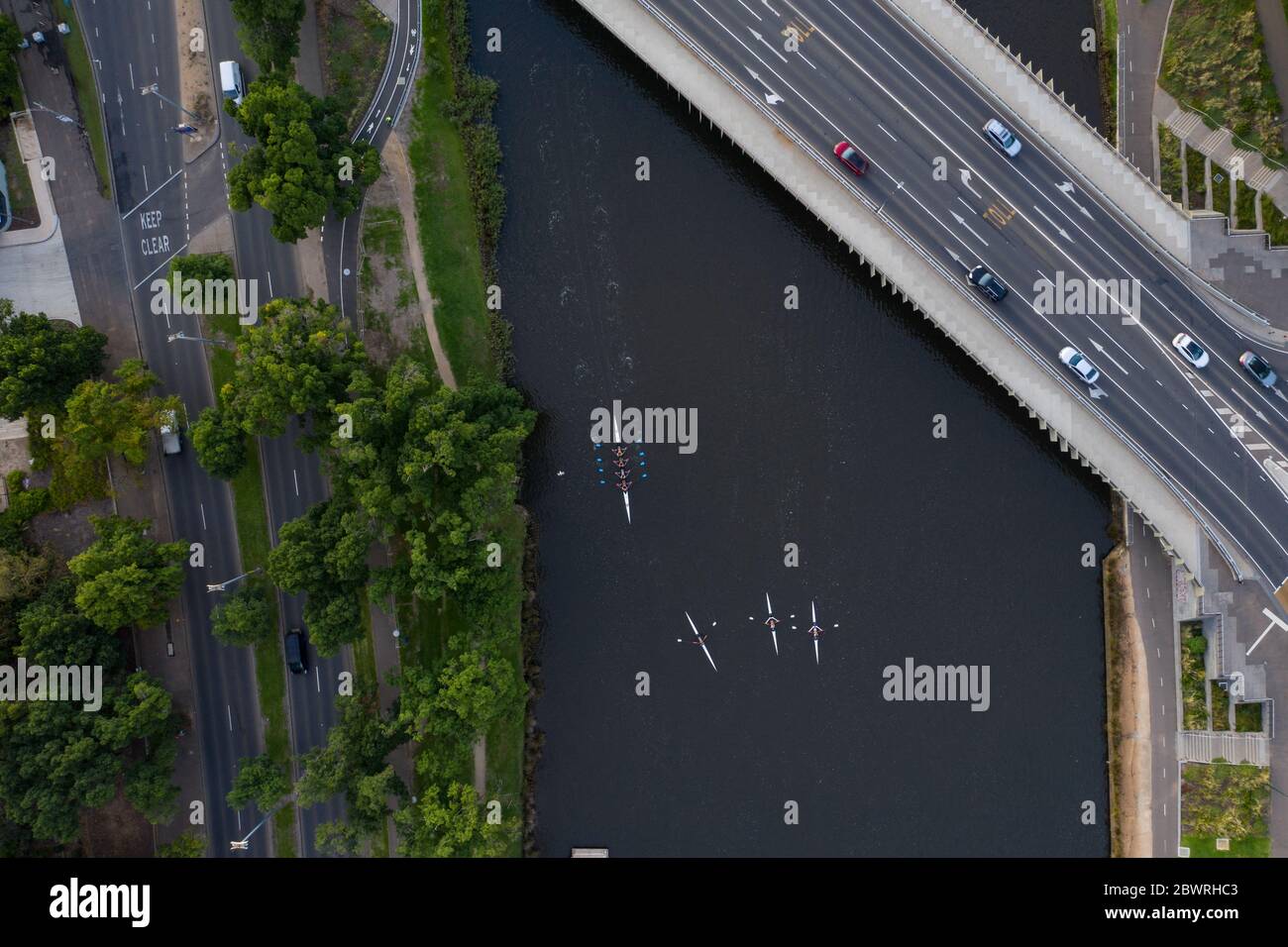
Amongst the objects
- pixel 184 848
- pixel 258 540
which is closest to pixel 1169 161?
pixel 258 540

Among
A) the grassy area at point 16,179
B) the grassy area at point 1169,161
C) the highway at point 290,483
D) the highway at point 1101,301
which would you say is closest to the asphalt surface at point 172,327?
the highway at point 290,483

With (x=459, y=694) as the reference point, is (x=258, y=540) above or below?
above

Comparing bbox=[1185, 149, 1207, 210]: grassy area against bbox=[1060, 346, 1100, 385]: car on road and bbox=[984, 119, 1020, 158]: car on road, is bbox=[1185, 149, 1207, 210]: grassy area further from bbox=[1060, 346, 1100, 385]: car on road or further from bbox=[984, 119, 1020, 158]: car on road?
bbox=[1060, 346, 1100, 385]: car on road

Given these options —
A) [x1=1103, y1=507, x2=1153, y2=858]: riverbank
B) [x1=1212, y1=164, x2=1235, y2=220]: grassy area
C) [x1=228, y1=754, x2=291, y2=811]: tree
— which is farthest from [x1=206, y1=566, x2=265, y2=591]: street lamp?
[x1=1212, y1=164, x2=1235, y2=220]: grassy area

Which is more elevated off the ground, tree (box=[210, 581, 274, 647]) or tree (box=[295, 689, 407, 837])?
tree (box=[210, 581, 274, 647])

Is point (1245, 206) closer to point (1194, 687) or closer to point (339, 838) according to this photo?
point (1194, 687)

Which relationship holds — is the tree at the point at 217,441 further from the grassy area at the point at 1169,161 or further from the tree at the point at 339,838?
the grassy area at the point at 1169,161
